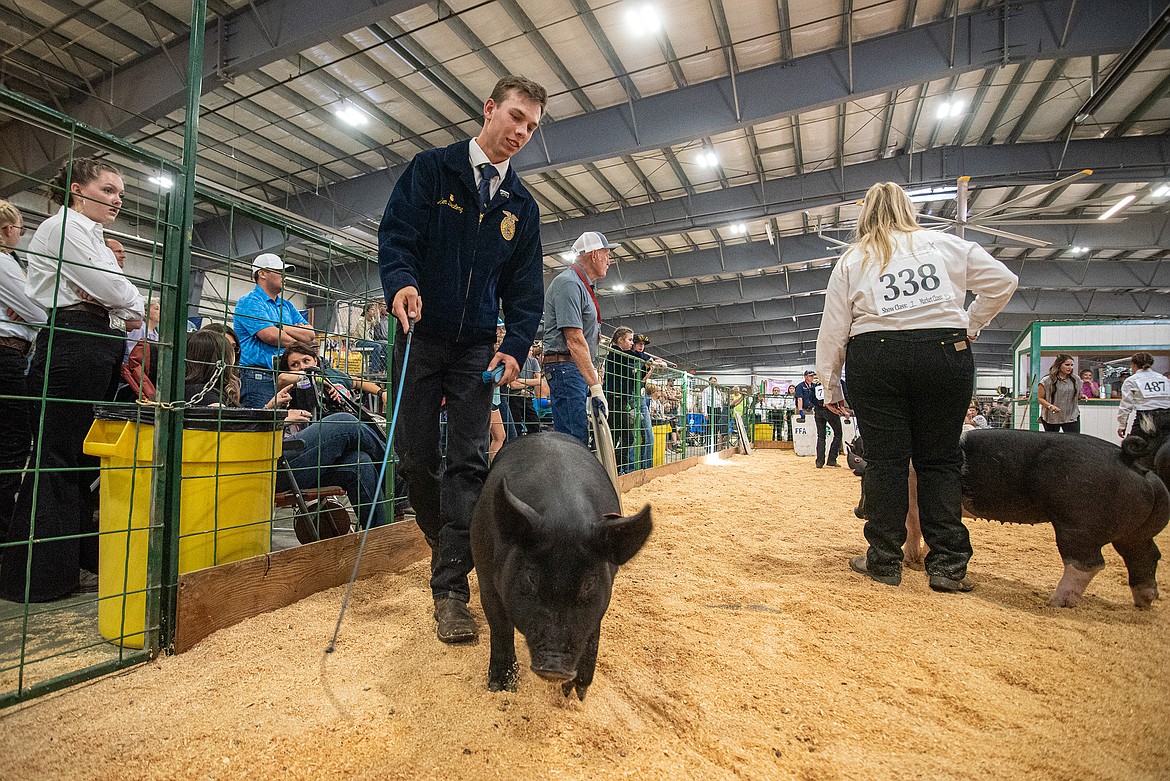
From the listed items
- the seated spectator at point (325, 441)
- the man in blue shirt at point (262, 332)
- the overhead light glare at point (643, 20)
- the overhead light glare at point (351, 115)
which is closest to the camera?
the seated spectator at point (325, 441)

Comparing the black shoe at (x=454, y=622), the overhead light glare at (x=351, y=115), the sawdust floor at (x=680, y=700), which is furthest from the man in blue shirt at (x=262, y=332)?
the overhead light glare at (x=351, y=115)

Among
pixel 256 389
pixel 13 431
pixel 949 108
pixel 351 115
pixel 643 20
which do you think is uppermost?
pixel 949 108

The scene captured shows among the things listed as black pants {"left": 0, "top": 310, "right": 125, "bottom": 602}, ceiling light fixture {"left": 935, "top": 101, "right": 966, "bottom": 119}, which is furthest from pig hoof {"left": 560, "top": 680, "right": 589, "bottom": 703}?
ceiling light fixture {"left": 935, "top": 101, "right": 966, "bottom": 119}

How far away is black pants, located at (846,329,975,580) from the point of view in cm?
277

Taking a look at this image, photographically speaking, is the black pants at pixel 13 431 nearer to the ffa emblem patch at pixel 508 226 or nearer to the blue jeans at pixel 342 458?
the blue jeans at pixel 342 458

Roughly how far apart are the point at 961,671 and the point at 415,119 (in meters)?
10.6

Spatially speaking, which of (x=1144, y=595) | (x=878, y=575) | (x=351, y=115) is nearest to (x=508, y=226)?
(x=878, y=575)

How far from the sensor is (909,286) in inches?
111

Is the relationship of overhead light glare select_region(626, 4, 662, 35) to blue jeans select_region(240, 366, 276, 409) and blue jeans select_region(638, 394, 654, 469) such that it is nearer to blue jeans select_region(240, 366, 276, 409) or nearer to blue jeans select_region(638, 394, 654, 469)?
blue jeans select_region(638, 394, 654, 469)

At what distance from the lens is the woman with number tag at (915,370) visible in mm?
2775

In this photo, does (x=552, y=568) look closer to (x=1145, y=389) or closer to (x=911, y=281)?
(x=911, y=281)

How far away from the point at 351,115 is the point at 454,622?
31.3 ft

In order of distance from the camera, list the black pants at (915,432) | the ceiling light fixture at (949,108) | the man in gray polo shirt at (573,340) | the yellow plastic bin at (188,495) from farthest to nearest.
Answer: the ceiling light fixture at (949,108) → the man in gray polo shirt at (573,340) → the black pants at (915,432) → the yellow plastic bin at (188,495)

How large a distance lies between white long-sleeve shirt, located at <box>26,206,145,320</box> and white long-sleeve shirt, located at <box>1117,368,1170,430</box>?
914cm
